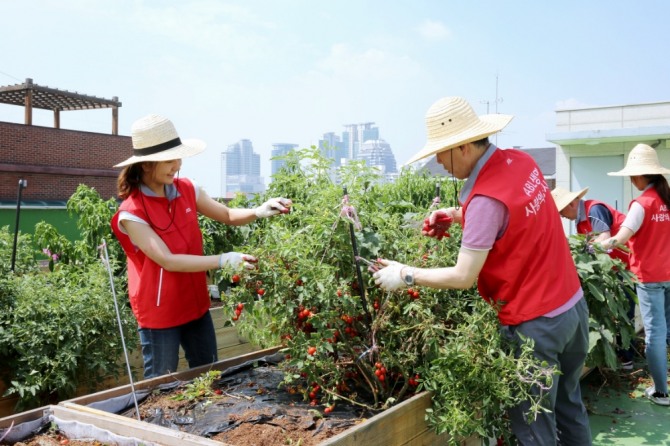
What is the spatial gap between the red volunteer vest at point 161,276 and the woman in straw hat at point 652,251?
293 centimetres

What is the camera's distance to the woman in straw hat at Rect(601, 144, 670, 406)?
4352 mm

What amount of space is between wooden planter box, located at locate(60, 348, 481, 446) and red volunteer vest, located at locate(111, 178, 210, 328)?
1.14 ft

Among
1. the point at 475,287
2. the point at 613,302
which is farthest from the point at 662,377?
the point at 475,287

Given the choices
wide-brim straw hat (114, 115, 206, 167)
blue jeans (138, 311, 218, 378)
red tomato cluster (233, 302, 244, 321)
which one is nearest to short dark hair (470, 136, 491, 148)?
red tomato cluster (233, 302, 244, 321)

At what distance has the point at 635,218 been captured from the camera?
435cm

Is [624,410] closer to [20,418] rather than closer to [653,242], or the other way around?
[653,242]

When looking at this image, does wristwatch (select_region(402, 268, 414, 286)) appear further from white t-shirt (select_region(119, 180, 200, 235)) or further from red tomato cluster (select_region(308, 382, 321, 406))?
white t-shirt (select_region(119, 180, 200, 235))

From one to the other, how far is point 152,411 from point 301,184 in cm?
131

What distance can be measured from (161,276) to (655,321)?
137 inches

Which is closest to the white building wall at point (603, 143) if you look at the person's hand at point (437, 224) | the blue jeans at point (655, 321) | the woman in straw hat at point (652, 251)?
the woman in straw hat at point (652, 251)

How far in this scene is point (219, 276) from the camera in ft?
9.45

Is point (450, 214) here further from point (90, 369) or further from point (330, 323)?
point (90, 369)

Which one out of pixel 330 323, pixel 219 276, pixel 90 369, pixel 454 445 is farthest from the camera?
pixel 90 369

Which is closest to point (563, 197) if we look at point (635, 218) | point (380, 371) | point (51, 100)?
point (635, 218)
